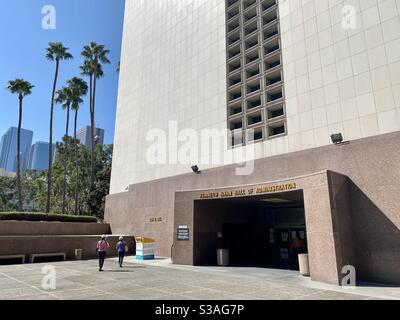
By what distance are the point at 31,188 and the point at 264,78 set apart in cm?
6457


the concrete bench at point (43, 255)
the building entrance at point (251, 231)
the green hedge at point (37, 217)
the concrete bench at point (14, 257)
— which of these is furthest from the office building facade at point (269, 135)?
the concrete bench at point (14, 257)

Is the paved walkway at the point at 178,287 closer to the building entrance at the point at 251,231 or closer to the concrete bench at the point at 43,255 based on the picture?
the building entrance at the point at 251,231

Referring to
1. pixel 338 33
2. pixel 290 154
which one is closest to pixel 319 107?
pixel 290 154

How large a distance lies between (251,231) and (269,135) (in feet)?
24.3

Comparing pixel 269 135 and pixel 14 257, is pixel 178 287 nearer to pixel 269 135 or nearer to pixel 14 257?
pixel 269 135

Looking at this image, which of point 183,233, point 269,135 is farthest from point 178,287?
point 269,135

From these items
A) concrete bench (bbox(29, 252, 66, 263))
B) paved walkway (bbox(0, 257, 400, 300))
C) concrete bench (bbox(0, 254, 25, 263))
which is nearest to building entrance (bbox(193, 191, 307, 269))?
paved walkway (bbox(0, 257, 400, 300))

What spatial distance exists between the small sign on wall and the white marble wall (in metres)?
5.66

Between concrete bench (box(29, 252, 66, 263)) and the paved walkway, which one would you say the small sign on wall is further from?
concrete bench (box(29, 252, 66, 263))

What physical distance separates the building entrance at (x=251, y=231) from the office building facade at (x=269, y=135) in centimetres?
8

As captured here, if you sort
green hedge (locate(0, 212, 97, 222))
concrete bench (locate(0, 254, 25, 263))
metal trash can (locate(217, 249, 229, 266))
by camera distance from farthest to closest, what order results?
green hedge (locate(0, 212, 97, 222))
concrete bench (locate(0, 254, 25, 263))
metal trash can (locate(217, 249, 229, 266))

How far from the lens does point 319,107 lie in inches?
733

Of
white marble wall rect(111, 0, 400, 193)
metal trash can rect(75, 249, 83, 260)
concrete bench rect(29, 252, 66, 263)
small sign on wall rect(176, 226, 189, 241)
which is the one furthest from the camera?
metal trash can rect(75, 249, 83, 260)

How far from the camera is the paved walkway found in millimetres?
10438
